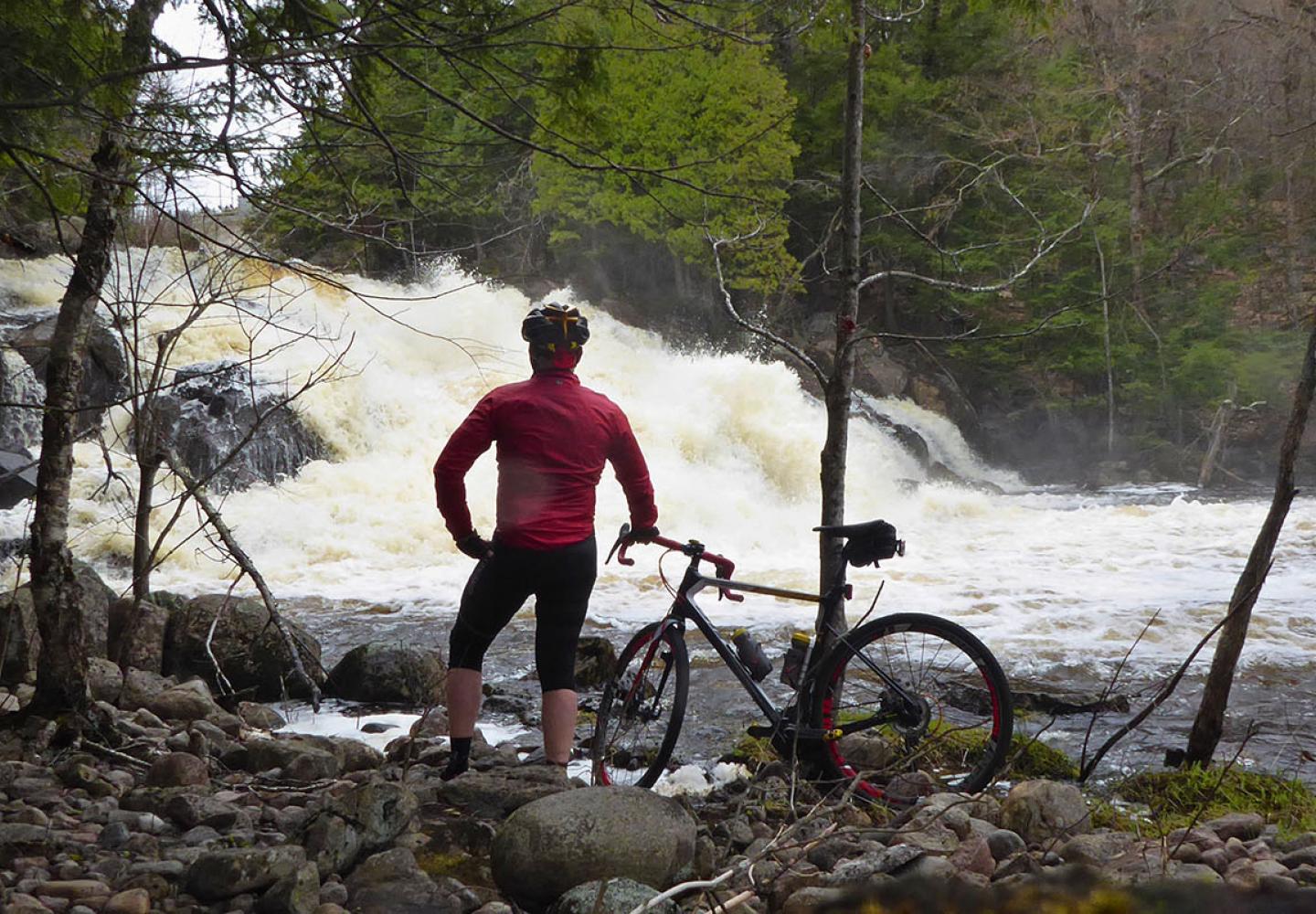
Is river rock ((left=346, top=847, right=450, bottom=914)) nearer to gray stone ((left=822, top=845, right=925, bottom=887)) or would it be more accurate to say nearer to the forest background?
gray stone ((left=822, top=845, right=925, bottom=887))

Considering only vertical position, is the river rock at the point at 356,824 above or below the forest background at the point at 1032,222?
below

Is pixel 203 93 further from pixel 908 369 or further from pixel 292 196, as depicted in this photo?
pixel 908 369

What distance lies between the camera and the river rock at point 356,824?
10.8 feet

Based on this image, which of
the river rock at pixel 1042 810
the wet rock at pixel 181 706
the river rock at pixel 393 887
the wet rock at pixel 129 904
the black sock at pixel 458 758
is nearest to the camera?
the wet rock at pixel 129 904

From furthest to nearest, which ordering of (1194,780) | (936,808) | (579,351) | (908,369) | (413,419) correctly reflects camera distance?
(908,369), (413,419), (1194,780), (579,351), (936,808)

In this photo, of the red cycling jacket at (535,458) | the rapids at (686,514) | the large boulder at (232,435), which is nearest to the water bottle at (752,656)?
the red cycling jacket at (535,458)

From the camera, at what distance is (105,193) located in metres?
4.14

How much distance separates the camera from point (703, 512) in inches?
641

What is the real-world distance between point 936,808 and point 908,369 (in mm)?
23774

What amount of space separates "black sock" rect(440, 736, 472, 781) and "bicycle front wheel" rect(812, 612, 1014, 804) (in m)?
1.44

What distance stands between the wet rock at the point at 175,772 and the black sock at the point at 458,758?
0.95 meters

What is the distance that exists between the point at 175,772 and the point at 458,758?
3.56ft

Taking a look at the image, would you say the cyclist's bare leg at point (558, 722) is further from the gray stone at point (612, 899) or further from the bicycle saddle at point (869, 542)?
the gray stone at point (612, 899)

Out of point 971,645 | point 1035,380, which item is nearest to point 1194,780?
point 971,645
